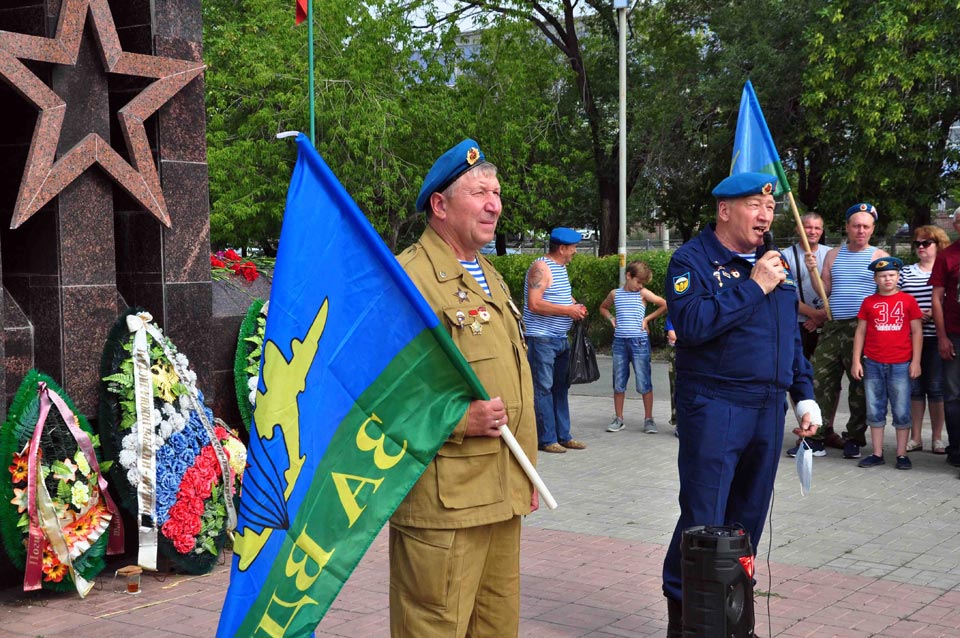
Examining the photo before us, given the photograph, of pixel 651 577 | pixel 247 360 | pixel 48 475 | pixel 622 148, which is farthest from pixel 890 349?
pixel 622 148

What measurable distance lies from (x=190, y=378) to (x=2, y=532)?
1378mm

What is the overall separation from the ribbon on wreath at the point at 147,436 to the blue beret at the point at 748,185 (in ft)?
11.2

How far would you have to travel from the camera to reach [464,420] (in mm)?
3451

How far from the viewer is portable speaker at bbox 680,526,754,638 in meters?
3.94

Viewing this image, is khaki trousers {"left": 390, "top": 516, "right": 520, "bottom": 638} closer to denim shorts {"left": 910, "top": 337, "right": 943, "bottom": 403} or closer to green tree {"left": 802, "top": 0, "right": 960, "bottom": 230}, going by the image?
denim shorts {"left": 910, "top": 337, "right": 943, "bottom": 403}

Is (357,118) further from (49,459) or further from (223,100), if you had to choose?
(49,459)

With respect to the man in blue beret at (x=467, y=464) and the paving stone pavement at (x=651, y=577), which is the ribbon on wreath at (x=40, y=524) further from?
the man in blue beret at (x=467, y=464)

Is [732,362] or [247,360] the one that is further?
[247,360]

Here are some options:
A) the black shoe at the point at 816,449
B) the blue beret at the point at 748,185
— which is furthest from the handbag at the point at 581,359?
the blue beret at the point at 748,185

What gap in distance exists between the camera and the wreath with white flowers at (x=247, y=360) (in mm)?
7266

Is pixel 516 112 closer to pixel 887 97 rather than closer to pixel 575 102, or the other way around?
pixel 575 102

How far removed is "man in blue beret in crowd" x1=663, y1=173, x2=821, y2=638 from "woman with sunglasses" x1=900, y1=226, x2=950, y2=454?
4.96 m

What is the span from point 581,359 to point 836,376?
89.1 inches

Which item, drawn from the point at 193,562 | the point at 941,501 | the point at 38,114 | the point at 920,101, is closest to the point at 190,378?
the point at 193,562
